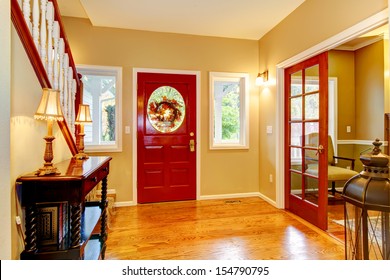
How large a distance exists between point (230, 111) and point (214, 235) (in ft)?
6.56

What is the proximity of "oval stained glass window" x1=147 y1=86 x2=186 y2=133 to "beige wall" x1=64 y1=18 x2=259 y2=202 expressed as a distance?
30cm

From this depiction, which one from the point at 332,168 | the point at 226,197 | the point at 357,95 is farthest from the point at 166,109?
the point at 357,95

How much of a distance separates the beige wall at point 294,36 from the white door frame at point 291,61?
2.0 inches

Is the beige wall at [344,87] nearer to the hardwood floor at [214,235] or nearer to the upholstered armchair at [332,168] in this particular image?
the upholstered armchair at [332,168]

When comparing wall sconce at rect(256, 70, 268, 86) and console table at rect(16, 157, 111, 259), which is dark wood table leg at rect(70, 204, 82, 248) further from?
wall sconce at rect(256, 70, 268, 86)

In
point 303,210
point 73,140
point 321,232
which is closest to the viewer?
point 73,140

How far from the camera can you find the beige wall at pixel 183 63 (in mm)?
3162

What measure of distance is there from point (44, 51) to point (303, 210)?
2.99 metres

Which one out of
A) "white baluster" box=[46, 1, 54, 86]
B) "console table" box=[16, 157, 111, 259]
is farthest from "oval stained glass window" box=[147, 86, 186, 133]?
"console table" box=[16, 157, 111, 259]

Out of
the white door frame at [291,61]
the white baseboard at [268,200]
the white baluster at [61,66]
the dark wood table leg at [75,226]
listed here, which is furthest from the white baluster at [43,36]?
the white baseboard at [268,200]

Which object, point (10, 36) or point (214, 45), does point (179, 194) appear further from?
point (10, 36)
